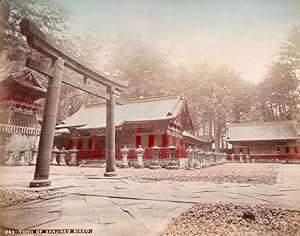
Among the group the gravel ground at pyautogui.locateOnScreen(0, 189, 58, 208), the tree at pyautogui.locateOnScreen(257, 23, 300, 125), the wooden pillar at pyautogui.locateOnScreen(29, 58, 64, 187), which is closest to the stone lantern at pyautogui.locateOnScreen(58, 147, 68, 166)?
the wooden pillar at pyautogui.locateOnScreen(29, 58, 64, 187)

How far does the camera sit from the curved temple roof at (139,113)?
10.8m

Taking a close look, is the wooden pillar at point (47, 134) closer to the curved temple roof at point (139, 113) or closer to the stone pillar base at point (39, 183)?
the stone pillar base at point (39, 183)

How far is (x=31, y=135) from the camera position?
9047 millimetres

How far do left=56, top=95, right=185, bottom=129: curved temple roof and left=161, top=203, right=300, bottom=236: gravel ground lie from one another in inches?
325

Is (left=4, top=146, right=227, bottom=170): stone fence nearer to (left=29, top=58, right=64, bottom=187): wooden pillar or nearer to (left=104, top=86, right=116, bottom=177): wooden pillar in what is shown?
(left=104, top=86, right=116, bottom=177): wooden pillar

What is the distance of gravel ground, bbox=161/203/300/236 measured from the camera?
56.6 inches

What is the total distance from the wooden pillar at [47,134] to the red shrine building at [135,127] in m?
6.86

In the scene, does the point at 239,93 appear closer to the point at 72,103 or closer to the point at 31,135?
the point at 31,135

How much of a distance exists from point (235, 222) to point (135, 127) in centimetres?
988

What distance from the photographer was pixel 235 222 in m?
1.56

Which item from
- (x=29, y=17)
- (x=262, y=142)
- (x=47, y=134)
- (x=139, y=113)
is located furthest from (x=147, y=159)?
(x=262, y=142)

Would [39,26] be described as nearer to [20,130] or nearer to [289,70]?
[289,70]

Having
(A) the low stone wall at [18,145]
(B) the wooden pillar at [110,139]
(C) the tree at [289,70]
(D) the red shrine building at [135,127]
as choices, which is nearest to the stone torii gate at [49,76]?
Result: (B) the wooden pillar at [110,139]

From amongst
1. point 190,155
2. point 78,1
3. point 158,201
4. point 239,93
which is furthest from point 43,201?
point 190,155
